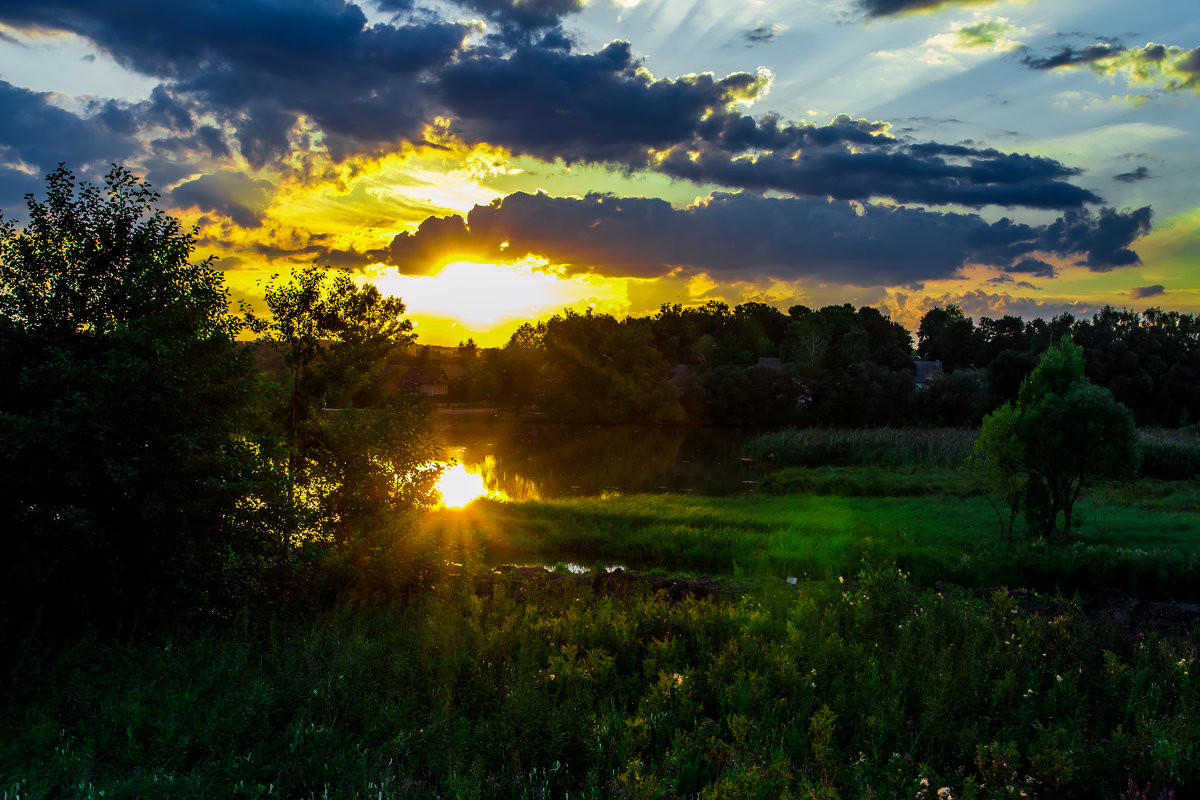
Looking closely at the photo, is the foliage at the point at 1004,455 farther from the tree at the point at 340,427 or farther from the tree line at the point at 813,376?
the tree line at the point at 813,376

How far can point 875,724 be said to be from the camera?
22.1ft

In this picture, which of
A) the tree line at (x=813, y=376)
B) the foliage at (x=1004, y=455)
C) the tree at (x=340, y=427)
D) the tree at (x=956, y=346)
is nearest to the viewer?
the tree at (x=340, y=427)

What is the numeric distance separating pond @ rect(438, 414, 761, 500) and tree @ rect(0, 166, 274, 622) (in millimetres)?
8834

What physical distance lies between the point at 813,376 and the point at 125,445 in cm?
7633

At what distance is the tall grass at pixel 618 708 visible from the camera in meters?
5.86

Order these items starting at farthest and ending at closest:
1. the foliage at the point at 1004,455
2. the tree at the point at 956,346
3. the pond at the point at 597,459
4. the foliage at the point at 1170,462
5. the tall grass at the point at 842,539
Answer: the tree at the point at 956,346 → the pond at the point at 597,459 → the foliage at the point at 1170,462 → the foliage at the point at 1004,455 → the tall grass at the point at 842,539

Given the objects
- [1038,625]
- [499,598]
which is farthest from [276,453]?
[1038,625]

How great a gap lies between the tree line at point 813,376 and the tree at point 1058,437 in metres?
45.9

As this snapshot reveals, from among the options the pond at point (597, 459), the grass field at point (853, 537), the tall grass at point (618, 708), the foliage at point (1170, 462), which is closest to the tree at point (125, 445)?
the tall grass at point (618, 708)

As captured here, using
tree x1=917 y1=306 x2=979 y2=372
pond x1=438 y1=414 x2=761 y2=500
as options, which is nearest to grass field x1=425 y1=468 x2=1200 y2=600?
pond x1=438 y1=414 x2=761 y2=500

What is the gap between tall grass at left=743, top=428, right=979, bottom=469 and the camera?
40.5 metres

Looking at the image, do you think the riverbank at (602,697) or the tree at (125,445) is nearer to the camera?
the riverbank at (602,697)

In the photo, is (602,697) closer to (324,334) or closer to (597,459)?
(324,334)

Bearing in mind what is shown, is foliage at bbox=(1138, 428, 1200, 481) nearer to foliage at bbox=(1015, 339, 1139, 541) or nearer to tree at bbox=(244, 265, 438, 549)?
foliage at bbox=(1015, 339, 1139, 541)
